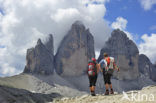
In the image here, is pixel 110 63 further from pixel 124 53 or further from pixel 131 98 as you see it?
pixel 124 53

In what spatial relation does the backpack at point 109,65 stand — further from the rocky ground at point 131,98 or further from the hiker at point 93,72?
the rocky ground at point 131,98

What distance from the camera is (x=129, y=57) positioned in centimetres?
11050

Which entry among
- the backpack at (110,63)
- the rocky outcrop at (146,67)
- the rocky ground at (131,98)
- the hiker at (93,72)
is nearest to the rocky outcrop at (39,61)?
the rocky outcrop at (146,67)

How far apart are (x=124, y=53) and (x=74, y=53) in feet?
104

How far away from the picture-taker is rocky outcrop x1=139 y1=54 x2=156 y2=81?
121m

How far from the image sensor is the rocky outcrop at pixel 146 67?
121231 millimetres

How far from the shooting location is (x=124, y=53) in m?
110

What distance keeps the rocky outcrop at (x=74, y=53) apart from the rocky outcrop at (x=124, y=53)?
560 inches

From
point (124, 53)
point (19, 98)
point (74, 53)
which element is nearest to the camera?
point (19, 98)

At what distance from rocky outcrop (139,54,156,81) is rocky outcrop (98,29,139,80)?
13347 mm

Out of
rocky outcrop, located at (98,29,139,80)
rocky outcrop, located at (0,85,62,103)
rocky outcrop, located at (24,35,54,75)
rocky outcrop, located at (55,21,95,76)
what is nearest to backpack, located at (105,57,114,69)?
rocky outcrop, located at (0,85,62,103)

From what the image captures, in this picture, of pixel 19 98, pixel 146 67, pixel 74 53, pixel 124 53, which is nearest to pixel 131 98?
pixel 19 98

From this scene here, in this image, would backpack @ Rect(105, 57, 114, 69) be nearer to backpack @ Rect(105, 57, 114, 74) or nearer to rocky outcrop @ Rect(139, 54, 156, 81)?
backpack @ Rect(105, 57, 114, 74)

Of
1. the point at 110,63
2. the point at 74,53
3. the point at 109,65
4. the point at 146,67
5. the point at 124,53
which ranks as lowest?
the point at 109,65
